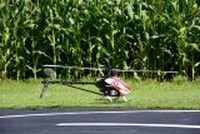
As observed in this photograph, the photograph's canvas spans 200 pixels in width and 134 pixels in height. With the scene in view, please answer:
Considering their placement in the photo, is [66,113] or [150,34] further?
[150,34]

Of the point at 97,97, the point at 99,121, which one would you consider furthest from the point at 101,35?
the point at 99,121

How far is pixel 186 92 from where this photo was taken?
54.9 feet

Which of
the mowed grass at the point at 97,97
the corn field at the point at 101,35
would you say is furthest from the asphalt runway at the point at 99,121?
the corn field at the point at 101,35

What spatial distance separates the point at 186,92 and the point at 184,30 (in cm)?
307

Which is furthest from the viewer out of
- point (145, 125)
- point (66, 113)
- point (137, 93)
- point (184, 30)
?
point (184, 30)

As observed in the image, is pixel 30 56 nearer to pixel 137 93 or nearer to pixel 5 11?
pixel 5 11

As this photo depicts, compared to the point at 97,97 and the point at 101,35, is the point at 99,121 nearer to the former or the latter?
the point at 97,97

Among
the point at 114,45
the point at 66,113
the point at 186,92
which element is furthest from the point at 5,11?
the point at 66,113

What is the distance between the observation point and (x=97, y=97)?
15719 mm

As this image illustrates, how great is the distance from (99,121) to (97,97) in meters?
3.81

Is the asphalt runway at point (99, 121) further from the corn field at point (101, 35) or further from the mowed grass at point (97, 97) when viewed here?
the corn field at point (101, 35)

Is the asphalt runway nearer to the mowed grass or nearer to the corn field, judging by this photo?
the mowed grass

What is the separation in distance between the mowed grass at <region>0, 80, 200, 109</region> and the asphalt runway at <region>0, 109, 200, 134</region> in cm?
76

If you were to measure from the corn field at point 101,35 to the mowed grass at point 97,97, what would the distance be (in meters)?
0.94
